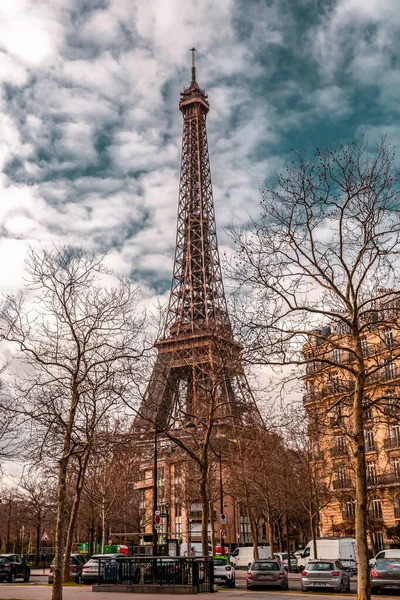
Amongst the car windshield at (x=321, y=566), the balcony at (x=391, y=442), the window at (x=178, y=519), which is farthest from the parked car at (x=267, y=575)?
the window at (x=178, y=519)

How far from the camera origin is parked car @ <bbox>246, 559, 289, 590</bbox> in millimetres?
26750

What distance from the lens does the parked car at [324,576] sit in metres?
25.6

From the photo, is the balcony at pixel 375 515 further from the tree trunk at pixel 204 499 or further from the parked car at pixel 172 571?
the parked car at pixel 172 571

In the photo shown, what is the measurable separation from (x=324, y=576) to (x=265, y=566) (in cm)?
274

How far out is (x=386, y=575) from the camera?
2461 cm

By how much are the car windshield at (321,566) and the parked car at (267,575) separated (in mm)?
1349

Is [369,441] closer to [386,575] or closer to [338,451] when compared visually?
[338,451]

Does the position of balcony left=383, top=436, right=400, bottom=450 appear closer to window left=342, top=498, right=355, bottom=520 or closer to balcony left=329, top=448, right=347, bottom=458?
window left=342, top=498, right=355, bottom=520

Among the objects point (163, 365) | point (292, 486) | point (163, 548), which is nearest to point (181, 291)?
point (292, 486)

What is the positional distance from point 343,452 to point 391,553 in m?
15.3

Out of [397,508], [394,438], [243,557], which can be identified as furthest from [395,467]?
[243,557]

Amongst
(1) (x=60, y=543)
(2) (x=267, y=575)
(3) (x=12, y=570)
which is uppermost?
(1) (x=60, y=543)

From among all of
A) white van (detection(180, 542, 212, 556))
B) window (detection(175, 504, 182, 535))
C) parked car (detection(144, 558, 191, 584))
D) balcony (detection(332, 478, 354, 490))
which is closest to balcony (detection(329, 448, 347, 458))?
balcony (detection(332, 478, 354, 490))

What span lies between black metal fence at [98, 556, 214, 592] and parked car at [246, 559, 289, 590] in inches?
138
